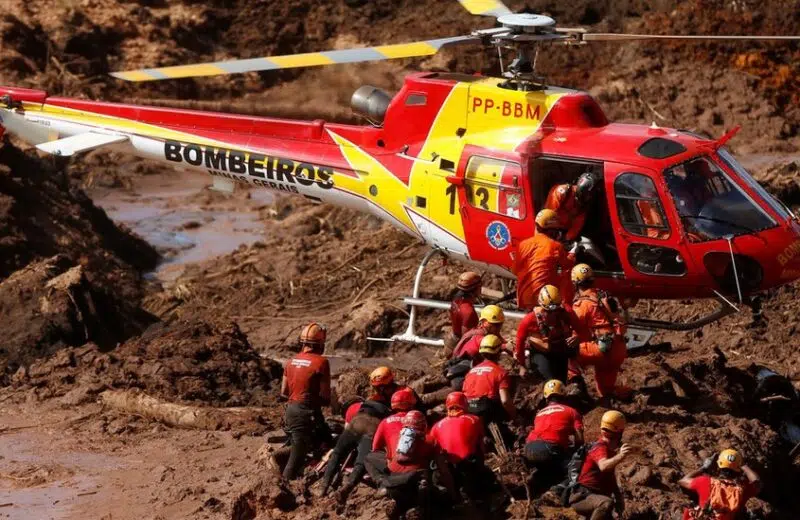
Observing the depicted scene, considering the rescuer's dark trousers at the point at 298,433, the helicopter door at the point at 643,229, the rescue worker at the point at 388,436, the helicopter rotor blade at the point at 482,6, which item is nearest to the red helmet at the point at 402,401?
the rescue worker at the point at 388,436

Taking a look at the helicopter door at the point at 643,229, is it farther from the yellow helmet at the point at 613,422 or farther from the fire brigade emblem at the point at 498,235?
the yellow helmet at the point at 613,422

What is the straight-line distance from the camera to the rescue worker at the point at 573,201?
12875 millimetres

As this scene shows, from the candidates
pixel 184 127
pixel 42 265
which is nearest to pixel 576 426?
pixel 184 127

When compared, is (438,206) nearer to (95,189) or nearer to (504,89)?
(504,89)

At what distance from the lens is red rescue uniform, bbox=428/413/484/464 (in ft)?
34.8

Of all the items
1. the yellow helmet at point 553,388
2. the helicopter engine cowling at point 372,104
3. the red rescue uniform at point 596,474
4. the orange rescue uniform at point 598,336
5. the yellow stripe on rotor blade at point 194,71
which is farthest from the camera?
the helicopter engine cowling at point 372,104

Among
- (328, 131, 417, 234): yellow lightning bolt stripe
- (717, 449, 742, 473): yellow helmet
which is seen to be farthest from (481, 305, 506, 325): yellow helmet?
(328, 131, 417, 234): yellow lightning bolt stripe

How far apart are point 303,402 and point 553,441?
7.35 ft

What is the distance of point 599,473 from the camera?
1045 cm

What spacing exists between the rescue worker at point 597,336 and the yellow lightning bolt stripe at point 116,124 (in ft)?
17.4

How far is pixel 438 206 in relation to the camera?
14156 millimetres

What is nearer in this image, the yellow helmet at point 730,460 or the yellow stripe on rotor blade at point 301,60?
the yellow helmet at point 730,460

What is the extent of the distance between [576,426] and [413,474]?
141 cm

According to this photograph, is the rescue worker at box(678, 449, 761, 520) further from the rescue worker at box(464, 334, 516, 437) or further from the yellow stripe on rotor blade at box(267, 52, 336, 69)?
the yellow stripe on rotor blade at box(267, 52, 336, 69)
